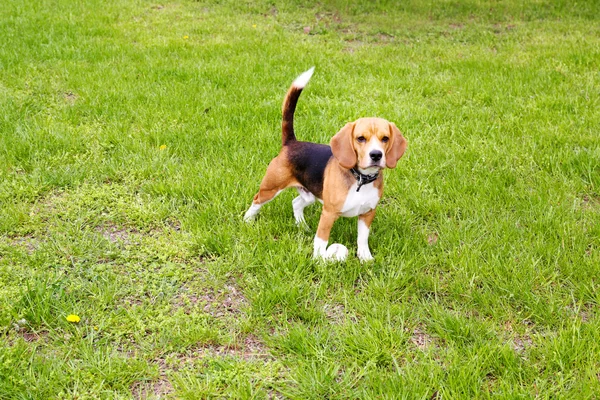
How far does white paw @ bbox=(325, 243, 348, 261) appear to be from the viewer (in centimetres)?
358

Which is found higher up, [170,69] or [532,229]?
[170,69]

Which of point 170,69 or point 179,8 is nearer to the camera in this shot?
point 170,69

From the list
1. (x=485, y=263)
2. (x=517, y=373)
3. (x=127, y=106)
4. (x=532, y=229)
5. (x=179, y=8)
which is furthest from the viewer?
(x=179, y=8)

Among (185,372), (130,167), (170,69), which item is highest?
(170,69)

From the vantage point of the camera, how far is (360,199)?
3332mm

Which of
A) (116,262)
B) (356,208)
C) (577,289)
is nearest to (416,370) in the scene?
(356,208)

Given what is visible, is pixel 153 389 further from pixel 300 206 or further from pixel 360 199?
pixel 300 206

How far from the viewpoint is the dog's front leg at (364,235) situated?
3.57m

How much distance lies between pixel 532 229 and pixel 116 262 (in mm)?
3088

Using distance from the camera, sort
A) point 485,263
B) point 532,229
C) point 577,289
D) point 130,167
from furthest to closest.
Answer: point 130,167
point 532,229
point 485,263
point 577,289

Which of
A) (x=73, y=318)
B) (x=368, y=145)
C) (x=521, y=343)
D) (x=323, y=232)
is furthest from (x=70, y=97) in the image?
(x=521, y=343)

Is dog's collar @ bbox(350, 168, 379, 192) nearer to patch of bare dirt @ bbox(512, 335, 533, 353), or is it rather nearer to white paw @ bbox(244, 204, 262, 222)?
white paw @ bbox(244, 204, 262, 222)

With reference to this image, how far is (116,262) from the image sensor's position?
365cm

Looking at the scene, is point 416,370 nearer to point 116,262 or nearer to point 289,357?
point 289,357
